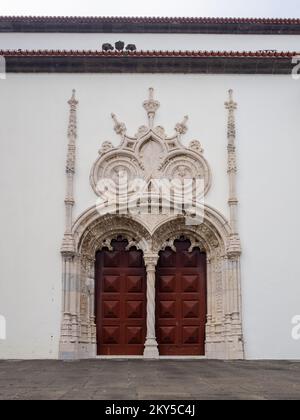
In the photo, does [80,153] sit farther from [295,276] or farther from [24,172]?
[295,276]

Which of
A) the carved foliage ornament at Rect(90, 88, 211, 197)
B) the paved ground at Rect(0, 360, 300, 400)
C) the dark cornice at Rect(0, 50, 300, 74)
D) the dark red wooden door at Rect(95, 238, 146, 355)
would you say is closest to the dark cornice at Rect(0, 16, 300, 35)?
the dark cornice at Rect(0, 50, 300, 74)

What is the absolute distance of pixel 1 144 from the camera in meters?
12.7

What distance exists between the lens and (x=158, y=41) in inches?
633

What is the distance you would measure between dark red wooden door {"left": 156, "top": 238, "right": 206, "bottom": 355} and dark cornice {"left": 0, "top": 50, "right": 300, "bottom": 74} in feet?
12.7

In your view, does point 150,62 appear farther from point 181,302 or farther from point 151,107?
point 181,302

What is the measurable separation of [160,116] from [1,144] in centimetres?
343

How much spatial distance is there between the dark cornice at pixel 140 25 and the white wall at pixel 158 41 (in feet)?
0.45

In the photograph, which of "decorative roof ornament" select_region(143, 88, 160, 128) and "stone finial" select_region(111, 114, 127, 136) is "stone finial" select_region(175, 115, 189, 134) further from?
"stone finial" select_region(111, 114, 127, 136)

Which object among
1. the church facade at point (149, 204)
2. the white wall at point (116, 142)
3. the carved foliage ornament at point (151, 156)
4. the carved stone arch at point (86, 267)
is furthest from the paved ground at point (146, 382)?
the carved foliage ornament at point (151, 156)

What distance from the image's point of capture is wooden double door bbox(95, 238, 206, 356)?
12.5 metres

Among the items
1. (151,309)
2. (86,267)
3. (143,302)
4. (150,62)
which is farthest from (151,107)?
(151,309)

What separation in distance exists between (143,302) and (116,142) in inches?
135

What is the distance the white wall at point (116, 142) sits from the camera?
12.0 m
